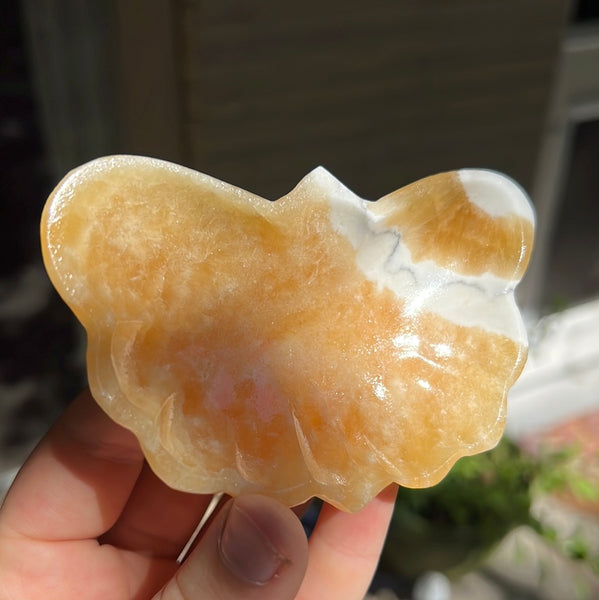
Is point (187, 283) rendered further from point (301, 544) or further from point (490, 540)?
point (490, 540)

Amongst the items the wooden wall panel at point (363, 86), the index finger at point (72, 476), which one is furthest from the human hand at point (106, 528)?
the wooden wall panel at point (363, 86)

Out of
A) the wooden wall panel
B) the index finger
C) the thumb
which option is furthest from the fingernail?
the wooden wall panel

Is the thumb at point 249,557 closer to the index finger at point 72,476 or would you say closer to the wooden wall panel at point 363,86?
the index finger at point 72,476

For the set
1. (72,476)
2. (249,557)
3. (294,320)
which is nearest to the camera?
(249,557)

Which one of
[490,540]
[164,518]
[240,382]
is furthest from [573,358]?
[240,382]

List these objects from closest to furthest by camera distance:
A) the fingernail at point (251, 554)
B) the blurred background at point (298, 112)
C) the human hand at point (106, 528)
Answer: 1. the fingernail at point (251, 554)
2. the human hand at point (106, 528)
3. the blurred background at point (298, 112)

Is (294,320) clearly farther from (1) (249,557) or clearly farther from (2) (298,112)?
(2) (298,112)

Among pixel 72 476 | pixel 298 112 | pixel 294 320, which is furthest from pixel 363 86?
pixel 72 476

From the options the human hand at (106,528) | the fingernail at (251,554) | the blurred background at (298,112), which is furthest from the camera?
the blurred background at (298,112)
